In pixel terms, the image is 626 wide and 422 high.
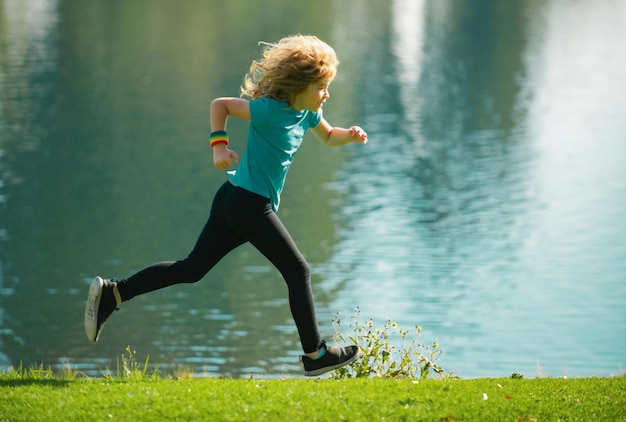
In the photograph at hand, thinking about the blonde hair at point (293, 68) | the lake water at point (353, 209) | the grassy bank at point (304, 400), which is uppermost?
the blonde hair at point (293, 68)

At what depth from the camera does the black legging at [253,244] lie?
5215mm

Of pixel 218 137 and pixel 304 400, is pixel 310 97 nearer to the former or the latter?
pixel 218 137

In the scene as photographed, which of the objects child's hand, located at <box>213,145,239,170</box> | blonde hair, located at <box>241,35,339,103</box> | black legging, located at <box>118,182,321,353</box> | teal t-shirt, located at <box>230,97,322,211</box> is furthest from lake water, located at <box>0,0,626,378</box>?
child's hand, located at <box>213,145,239,170</box>

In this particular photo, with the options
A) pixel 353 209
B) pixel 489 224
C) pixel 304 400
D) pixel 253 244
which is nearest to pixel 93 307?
pixel 253 244

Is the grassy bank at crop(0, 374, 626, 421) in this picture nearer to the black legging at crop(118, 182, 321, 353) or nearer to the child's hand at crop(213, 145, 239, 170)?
the black legging at crop(118, 182, 321, 353)

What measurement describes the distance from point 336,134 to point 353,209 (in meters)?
17.1

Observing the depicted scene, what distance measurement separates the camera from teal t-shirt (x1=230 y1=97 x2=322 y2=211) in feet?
17.2

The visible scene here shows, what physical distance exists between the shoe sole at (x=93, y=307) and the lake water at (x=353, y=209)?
3.50 metres

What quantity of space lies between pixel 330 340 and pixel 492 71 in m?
29.2

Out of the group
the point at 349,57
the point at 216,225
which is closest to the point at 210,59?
the point at 349,57

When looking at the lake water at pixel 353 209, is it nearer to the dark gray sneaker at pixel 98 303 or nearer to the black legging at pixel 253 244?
the black legging at pixel 253 244

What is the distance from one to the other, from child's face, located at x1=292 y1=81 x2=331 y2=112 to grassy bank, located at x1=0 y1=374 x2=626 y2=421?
1.51 metres

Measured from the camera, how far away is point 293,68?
5.23m

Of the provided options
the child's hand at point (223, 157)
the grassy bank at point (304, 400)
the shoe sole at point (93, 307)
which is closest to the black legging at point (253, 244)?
the shoe sole at point (93, 307)
